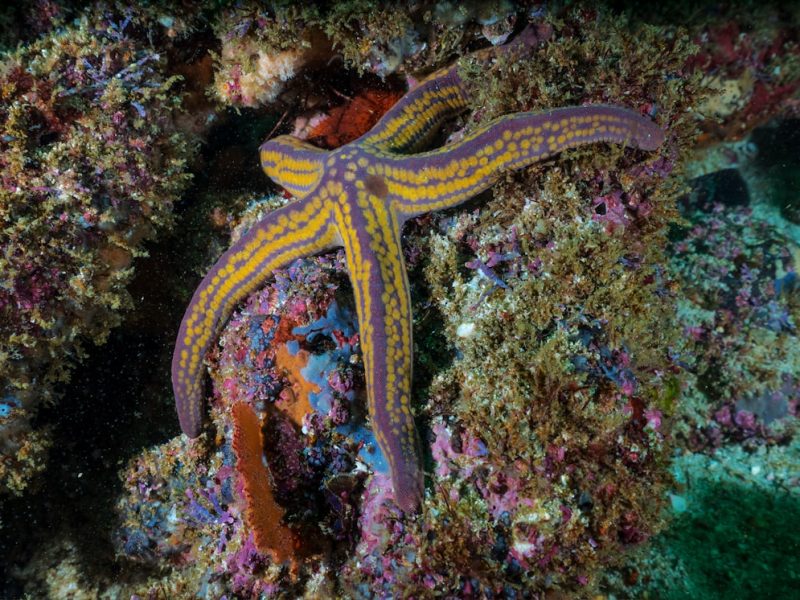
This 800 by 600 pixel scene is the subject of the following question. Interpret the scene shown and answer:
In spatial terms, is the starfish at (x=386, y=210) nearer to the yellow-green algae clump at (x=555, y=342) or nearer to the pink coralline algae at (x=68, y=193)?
the yellow-green algae clump at (x=555, y=342)

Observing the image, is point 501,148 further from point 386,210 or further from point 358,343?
point 358,343

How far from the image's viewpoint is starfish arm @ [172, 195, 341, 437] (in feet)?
13.0

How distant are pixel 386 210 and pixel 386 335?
3.71ft

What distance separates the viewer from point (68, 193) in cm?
362

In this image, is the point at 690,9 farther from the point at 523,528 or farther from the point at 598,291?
the point at 523,528

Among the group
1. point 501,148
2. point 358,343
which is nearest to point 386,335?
point 358,343

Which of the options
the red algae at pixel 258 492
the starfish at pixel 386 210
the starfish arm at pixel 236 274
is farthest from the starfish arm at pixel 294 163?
the red algae at pixel 258 492

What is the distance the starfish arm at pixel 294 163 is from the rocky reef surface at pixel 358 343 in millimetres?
515

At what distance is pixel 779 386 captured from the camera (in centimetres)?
490

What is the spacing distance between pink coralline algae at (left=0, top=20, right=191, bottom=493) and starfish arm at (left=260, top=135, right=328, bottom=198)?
813 mm

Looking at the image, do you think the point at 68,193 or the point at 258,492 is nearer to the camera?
the point at 258,492

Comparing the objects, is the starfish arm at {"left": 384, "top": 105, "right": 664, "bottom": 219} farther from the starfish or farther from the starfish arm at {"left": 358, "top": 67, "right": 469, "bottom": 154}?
the starfish arm at {"left": 358, "top": 67, "right": 469, "bottom": 154}

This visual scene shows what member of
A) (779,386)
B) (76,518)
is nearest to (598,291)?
(779,386)

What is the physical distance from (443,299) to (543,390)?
1166 millimetres
